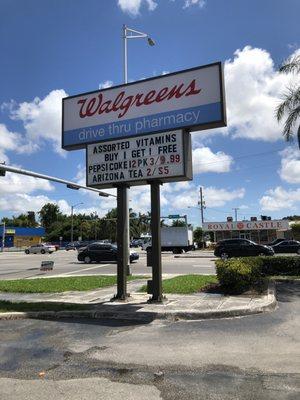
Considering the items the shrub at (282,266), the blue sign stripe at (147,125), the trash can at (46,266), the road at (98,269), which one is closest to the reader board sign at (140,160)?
the blue sign stripe at (147,125)

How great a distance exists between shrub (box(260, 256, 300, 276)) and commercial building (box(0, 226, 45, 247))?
84.4m

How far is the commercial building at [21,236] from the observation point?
97.3 metres

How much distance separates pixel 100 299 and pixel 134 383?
724cm

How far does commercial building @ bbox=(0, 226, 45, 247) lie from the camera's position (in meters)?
97.3

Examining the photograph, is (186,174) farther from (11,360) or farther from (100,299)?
(11,360)

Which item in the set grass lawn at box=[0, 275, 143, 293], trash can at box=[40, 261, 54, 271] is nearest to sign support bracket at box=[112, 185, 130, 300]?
grass lawn at box=[0, 275, 143, 293]

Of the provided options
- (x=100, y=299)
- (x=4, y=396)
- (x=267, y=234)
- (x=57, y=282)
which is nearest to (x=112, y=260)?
(x=57, y=282)

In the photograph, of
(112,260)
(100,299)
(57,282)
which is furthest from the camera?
(112,260)

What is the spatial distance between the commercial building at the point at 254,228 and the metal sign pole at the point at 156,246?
58897mm

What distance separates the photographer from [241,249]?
33.4 metres

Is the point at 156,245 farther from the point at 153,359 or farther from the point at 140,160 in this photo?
the point at 153,359

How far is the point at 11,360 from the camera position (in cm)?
706

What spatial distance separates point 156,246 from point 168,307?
1793 mm

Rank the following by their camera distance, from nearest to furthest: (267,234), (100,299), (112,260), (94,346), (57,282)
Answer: (94,346) → (100,299) → (57,282) → (112,260) → (267,234)
